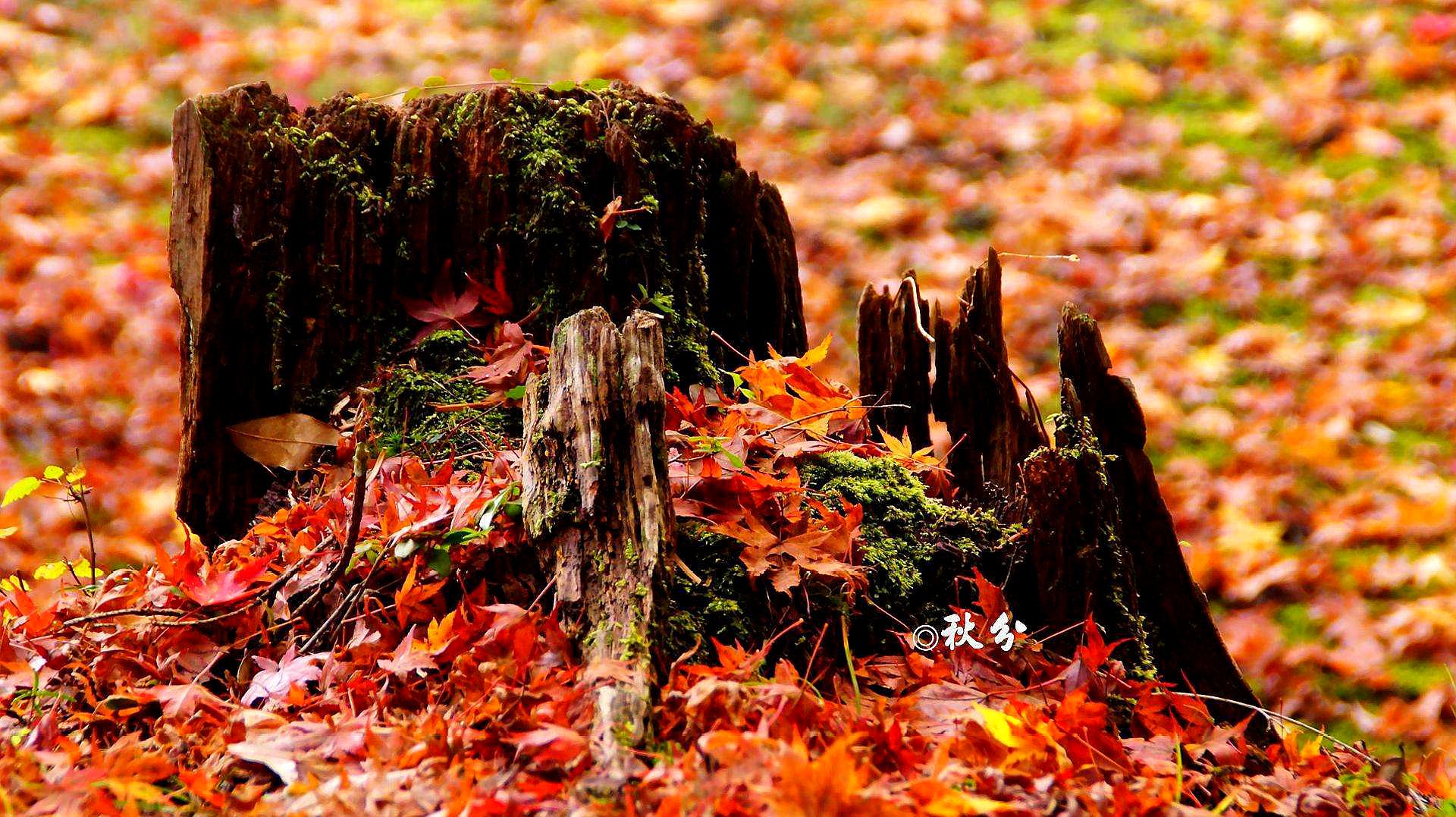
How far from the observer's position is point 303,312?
265cm

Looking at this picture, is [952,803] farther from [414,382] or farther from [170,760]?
[414,382]

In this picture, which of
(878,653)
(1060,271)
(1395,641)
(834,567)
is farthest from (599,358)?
(1060,271)

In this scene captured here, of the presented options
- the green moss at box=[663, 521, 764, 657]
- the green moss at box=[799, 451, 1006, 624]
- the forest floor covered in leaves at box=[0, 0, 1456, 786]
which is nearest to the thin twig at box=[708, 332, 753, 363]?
the green moss at box=[799, 451, 1006, 624]

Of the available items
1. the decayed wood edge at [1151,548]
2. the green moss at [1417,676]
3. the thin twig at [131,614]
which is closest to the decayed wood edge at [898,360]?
the decayed wood edge at [1151,548]

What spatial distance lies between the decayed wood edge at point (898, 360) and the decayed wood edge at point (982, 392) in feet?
0.31

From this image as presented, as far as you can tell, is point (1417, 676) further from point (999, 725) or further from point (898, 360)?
point (999, 725)

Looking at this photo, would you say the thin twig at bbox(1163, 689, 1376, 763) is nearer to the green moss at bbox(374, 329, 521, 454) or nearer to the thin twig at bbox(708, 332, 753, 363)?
the thin twig at bbox(708, 332, 753, 363)

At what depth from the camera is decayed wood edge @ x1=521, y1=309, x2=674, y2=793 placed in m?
1.80

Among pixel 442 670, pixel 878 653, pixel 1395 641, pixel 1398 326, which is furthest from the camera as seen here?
pixel 1398 326

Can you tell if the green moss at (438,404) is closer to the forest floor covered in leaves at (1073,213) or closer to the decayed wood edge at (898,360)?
the decayed wood edge at (898,360)

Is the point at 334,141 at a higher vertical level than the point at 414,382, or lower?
higher

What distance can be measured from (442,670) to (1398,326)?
4.63 metres

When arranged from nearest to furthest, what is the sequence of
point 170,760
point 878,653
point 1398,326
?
1. point 170,760
2. point 878,653
3. point 1398,326

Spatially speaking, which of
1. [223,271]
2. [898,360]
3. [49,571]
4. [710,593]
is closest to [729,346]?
[898,360]
